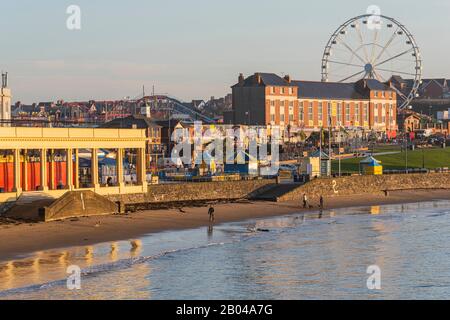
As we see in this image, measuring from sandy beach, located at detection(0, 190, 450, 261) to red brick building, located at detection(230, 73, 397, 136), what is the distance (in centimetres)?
5540

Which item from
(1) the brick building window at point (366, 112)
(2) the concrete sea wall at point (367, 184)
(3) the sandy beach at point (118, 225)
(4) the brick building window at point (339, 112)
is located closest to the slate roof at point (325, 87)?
Result: (4) the brick building window at point (339, 112)

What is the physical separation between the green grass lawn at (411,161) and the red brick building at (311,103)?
14.2 m

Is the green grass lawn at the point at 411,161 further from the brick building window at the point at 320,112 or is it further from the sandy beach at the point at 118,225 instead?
the sandy beach at the point at 118,225

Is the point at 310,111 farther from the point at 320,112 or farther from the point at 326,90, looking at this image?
the point at 326,90

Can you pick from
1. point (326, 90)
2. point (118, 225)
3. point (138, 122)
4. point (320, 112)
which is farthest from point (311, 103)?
point (118, 225)

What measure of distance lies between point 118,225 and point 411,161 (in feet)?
210

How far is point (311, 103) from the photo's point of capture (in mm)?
137000

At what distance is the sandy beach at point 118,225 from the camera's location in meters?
48.2

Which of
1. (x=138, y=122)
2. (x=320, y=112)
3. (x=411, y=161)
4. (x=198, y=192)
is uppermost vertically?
(x=320, y=112)

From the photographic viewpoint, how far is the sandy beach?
48219mm

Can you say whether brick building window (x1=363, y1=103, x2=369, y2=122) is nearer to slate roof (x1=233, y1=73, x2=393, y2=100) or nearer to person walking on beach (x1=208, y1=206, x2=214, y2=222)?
slate roof (x1=233, y1=73, x2=393, y2=100)

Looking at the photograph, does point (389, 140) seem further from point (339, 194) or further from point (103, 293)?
point (103, 293)

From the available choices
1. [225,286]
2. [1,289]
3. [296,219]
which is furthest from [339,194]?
[1,289]
